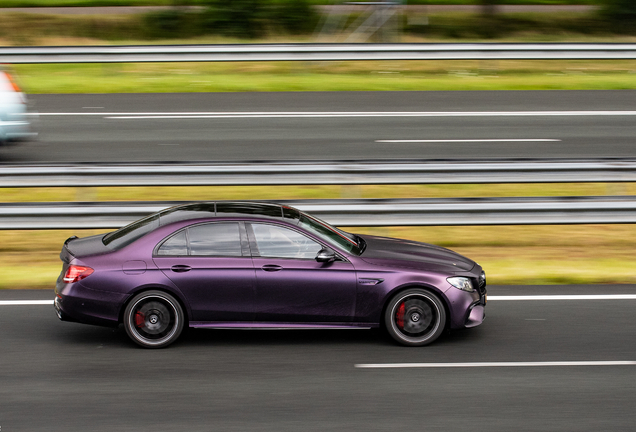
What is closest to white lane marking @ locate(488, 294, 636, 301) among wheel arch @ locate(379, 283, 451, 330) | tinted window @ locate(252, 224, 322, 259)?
wheel arch @ locate(379, 283, 451, 330)

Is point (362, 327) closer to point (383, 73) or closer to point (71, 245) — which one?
point (71, 245)

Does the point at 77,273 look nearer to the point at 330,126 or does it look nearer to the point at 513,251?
the point at 513,251

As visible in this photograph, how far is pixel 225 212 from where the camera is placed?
733 centimetres

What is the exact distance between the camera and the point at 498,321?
7.85m

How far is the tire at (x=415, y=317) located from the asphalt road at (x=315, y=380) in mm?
124

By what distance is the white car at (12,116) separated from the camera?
40.0 feet

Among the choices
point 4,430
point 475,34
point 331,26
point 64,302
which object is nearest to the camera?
point 4,430

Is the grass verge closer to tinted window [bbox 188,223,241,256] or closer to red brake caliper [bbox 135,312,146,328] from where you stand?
red brake caliper [bbox 135,312,146,328]

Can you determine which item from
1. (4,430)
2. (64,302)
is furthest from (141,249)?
(4,430)

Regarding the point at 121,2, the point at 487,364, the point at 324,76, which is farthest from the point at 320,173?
the point at 121,2

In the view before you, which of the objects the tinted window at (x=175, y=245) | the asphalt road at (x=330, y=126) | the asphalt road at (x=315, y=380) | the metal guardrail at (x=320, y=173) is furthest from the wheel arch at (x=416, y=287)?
the asphalt road at (x=330, y=126)

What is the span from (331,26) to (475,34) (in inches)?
173

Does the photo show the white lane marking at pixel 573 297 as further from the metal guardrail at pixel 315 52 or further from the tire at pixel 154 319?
the metal guardrail at pixel 315 52

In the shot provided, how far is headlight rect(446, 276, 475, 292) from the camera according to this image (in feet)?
23.5
